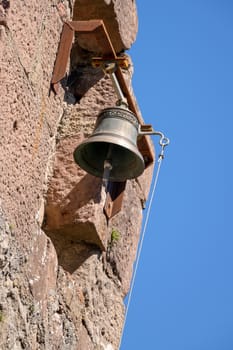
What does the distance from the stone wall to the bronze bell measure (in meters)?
0.16

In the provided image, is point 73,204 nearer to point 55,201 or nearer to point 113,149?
point 55,201

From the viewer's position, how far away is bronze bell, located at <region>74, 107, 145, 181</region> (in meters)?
4.75

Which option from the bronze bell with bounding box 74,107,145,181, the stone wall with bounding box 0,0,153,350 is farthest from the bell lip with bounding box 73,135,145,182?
the stone wall with bounding box 0,0,153,350

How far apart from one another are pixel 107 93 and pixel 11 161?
4.21ft

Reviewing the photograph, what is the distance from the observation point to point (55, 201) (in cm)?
490

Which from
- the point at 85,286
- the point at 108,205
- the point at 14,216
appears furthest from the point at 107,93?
the point at 14,216

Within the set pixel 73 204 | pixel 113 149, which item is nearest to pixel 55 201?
pixel 73 204

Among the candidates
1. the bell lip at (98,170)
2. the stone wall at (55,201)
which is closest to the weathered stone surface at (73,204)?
the stone wall at (55,201)

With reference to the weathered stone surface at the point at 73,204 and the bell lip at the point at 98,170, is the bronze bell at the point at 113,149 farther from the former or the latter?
the weathered stone surface at the point at 73,204

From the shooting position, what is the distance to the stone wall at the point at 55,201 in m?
4.16

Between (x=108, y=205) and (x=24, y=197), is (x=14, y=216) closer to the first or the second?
(x=24, y=197)

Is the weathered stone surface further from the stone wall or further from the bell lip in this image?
the bell lip

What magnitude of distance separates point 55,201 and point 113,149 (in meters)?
0.37

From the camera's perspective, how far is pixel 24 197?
434 centimetres
